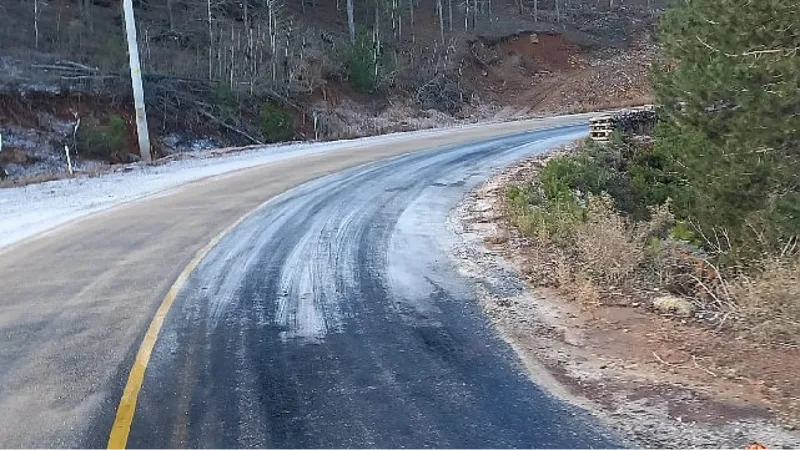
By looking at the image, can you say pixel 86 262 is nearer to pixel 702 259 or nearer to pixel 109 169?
pixel 702 259

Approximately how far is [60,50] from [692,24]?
79.5 ft

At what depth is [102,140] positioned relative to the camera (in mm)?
24453

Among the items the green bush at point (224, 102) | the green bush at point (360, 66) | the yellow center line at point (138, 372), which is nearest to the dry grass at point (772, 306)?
the yellow center line at point (138, 372)

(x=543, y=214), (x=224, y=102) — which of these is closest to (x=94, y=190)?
(x=543, y=214)

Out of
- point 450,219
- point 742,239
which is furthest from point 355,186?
point 742,239

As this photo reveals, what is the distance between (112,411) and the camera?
471 centimetres

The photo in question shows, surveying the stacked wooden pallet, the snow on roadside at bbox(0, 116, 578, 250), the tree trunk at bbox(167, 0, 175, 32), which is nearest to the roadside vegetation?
the stacked wooden pallet

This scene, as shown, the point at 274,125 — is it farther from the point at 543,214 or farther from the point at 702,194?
the point at 543,214

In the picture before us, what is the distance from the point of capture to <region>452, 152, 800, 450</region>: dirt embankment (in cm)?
416

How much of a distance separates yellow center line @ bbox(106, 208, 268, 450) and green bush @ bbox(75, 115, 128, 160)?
58.1 feet

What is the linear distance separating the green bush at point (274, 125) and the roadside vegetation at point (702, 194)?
1381cm

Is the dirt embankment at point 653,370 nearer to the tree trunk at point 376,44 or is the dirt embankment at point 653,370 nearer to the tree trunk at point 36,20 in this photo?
the tree trunk at point 36,20

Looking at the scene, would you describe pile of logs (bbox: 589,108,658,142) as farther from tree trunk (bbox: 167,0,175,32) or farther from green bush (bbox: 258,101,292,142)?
tree trunk (bbox: 167,0,175,32)

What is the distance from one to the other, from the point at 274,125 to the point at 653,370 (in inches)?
1034
